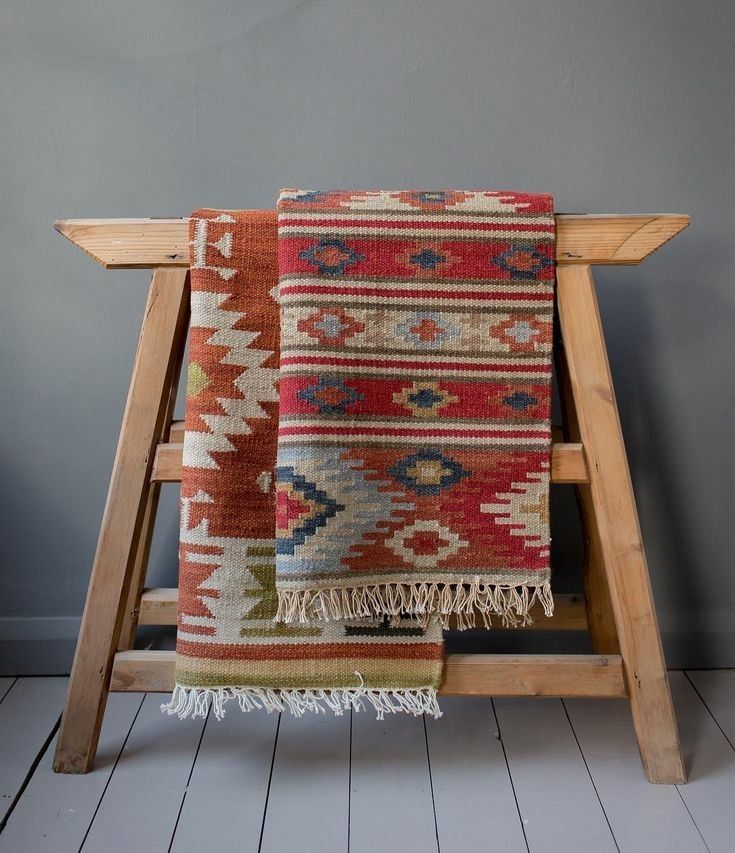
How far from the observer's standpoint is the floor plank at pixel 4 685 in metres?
1.47

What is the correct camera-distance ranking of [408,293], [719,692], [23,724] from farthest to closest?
[719,692], [23,724], [408,293]

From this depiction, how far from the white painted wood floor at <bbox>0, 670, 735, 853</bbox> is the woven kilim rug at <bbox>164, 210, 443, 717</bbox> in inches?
4.7

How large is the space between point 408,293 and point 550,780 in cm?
70

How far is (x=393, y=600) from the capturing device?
1126 mm

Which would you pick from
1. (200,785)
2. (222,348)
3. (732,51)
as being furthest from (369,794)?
(732,51)

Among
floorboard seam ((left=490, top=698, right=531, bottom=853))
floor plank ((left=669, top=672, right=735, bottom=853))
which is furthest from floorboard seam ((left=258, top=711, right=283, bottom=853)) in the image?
floor plank ((left=669, top=672, right=735, bottom=853))

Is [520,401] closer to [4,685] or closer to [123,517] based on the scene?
[123,517]

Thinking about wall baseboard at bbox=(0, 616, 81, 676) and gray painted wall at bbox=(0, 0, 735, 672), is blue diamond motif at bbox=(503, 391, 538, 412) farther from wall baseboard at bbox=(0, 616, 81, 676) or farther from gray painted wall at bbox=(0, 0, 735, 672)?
wall baseboard at bbox=(0, 616, 81, 676)

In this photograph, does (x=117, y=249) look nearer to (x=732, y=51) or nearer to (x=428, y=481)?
(x=428, y=481)

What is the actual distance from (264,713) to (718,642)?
832mm

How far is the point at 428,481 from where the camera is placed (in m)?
1.12

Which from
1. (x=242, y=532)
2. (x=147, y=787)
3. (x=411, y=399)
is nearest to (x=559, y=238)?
(x=411, y=399)

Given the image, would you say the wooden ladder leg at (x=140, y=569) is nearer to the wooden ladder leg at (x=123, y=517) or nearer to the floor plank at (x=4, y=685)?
the wooden ladder leg at (x=123, y=517)

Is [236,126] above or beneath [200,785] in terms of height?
above
